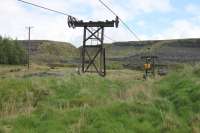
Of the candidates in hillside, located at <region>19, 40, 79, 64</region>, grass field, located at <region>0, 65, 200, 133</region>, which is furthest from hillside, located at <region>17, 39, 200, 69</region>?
grass field, located at <region>0, 65, 200, 133</region>

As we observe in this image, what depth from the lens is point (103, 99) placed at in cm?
1692

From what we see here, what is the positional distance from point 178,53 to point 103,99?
346ft

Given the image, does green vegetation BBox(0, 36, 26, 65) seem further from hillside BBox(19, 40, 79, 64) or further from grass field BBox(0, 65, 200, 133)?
grass field BBox(0, 65, 200, 133)

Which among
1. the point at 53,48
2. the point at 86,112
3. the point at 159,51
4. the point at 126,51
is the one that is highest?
the point at 53,48

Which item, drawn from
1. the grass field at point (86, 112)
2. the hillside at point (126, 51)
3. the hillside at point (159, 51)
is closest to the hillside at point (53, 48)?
the hillside at point (126, 51)

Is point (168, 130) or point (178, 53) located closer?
point (168, 130)

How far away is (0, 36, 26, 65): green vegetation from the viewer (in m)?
94.1

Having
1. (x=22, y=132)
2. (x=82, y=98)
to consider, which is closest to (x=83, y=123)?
(x=22, y=132)

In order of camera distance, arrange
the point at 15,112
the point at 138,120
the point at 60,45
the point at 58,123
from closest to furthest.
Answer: the point at 58,123 < the point at 138,120 < the point at 15,112 < the point at 60,45

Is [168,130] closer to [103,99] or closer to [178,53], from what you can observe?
[103,99]

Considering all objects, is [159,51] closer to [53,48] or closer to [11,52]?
[11,52]

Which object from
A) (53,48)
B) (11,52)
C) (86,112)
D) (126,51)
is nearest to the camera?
(86,112)

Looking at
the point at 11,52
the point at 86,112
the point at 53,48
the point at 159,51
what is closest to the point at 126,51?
the point at 159,51

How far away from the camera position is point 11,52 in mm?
94188
